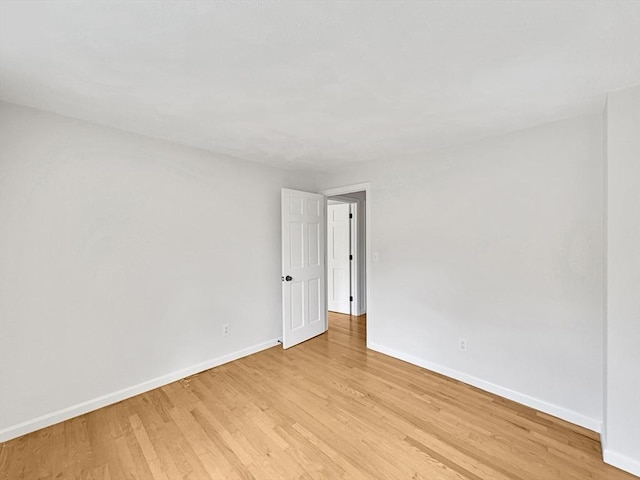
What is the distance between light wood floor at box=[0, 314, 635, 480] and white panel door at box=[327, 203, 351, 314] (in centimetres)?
232

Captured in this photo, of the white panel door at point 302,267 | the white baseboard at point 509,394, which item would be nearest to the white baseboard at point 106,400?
the white panel door at point 302,267

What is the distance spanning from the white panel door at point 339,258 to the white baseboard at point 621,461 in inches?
136

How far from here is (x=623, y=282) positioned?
1.66 metres

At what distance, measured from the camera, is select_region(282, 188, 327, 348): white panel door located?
11.3 feet

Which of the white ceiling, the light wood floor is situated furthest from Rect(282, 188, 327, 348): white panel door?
the white ceiling

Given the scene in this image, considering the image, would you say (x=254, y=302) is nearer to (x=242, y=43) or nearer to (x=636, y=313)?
(x=242, y=43)

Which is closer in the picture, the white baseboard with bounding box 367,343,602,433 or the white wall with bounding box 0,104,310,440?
the white wall with bounding box 0,104,310,440

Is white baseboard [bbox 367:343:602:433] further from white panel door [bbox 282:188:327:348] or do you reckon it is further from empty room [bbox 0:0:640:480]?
white panel door [bbox 282:188:327:348]

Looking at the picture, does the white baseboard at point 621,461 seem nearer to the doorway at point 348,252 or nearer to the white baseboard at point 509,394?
the white baseboard at point 509,394

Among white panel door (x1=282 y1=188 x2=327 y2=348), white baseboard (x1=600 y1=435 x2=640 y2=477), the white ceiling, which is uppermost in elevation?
the white ceiling

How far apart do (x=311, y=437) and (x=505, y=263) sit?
2.09 meters

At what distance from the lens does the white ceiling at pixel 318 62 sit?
1.12 metres

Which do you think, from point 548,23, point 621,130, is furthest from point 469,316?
point 548,23

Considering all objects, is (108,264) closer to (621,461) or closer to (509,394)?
(509,394)
